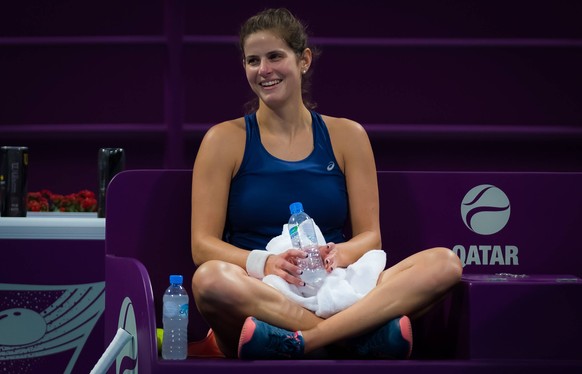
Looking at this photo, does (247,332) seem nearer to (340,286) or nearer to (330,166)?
(340,286)

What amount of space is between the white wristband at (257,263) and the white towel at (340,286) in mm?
45

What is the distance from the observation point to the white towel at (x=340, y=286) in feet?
7.79

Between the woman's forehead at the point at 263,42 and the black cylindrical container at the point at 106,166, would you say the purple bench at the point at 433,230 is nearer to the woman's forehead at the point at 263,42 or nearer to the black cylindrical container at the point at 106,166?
the woman's forehead at the point at 263,42

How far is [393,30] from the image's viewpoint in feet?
19.2

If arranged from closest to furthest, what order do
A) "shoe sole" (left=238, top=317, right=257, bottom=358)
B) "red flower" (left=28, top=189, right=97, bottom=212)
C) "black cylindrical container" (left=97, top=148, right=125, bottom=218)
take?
1. "shoe sole" (left=238, top=317, right=257, bottom=358)
2. "black cylindrical container" (left=97, top=148, right=125, bottom=218)
3. "red flower" (left=28, top=189, right=97, bottom=212)

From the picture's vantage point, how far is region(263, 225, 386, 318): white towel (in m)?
2.38

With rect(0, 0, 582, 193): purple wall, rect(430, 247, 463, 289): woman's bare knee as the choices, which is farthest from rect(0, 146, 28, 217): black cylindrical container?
rect(0, 0, 582, 193): purple wall

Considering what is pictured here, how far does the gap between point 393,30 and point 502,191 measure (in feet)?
10.4

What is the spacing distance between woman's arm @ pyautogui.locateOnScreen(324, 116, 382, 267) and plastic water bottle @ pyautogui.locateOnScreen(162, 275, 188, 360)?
0.46m

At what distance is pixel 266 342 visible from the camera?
2.25m

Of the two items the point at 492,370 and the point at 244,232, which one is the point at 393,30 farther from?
the point at 492,370

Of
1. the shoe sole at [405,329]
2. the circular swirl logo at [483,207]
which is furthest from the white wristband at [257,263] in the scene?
the circular swirl logo at [483,207]

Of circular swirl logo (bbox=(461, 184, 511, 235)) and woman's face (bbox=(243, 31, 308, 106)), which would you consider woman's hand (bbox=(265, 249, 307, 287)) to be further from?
circular swirl logo (bbox=(461, 184, 511, 235))

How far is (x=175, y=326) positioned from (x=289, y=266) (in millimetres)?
311
